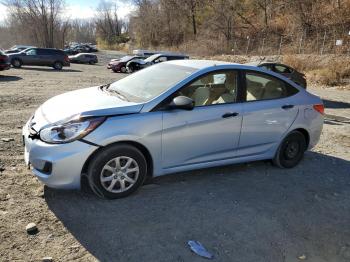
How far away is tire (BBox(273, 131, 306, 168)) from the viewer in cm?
596

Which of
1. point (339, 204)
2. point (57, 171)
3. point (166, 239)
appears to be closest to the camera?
point (166, 239)

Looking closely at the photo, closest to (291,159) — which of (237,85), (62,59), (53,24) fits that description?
(237,85)

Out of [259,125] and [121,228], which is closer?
[121,228]

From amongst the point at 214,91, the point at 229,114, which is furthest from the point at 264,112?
the point at 214,91

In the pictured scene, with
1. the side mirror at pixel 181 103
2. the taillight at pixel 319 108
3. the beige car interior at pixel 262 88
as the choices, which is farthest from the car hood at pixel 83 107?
the taillight at pixel 319 108

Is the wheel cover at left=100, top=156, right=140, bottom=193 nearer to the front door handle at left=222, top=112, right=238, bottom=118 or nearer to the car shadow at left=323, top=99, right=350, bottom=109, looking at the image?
the front door handle at left=222, top=112, right=238, bottom=118

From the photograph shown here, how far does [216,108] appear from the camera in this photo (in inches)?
199

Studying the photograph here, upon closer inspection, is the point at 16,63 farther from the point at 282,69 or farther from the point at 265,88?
the point at 265,88

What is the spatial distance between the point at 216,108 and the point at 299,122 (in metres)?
1.63

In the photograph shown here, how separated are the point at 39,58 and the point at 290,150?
1049 inches

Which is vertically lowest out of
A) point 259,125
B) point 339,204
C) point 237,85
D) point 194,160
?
point 339,204

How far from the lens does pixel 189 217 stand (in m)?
4.21

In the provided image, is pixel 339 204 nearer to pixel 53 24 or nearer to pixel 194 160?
pixel 194 160

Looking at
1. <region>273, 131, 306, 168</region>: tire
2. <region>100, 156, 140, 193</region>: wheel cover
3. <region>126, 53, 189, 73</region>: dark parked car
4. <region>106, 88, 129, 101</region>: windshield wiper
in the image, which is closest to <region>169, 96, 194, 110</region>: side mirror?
<region>106, 88, 129, 101</region>: windshield wiper
